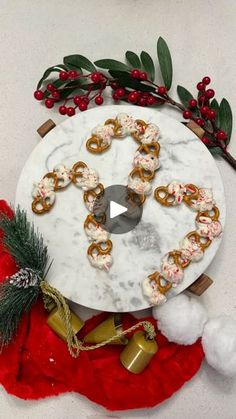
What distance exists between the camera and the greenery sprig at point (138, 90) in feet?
3.64

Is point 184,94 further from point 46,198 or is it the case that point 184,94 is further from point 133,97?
point 46,198

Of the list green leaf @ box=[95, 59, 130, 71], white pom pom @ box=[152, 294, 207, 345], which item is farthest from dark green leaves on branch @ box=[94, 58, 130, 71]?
white pom pom @ box=[152, 294, 207, 345]

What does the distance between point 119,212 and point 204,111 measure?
1.04 feet

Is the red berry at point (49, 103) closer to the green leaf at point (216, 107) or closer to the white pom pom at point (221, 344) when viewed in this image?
the green leaf at point (216, 107)

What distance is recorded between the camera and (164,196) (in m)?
1.00


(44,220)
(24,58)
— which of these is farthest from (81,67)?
(44,220)

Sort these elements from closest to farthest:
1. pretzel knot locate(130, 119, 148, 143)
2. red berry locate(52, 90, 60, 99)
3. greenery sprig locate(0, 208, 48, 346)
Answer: greenery sprig locate(0, 208, 48, 346)
pretzel knot locate(130, 119, 148, 143)
red berry locate(52, 90, 60, 99)

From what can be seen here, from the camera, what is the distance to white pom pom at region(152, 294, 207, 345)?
3.18 feet

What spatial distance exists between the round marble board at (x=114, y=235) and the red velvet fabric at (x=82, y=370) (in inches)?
4.6

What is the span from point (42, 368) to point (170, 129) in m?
0.57

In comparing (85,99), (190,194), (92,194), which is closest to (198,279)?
(190,194)

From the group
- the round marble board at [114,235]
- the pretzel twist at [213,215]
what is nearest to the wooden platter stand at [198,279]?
the round marble board at [114,235]

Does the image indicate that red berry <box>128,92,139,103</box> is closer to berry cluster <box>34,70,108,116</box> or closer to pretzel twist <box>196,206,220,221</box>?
berry cluster <box>34,70,108,116</box>

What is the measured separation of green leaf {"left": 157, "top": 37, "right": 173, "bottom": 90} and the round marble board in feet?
0.46
